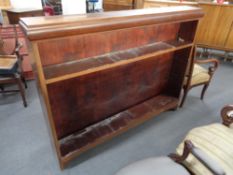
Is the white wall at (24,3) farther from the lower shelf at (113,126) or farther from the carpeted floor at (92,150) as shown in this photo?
the lower shelf at (113,126)

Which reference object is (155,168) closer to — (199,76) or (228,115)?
(228,115)

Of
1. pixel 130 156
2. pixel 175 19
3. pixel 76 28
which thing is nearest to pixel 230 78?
pixel 175 19

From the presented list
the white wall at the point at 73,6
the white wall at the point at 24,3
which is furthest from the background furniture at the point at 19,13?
the white wall at the point at 24,3

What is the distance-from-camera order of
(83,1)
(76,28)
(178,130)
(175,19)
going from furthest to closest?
(83,1) → (178,130) → (175,19) → (76,28)

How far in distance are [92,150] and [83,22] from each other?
119 cm

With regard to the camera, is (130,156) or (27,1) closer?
(130,156)

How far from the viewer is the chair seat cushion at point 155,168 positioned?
1010 millimetres

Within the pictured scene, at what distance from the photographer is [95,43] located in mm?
1369

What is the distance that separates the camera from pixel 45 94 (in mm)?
1116

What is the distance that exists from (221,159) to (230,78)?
2.49 metres

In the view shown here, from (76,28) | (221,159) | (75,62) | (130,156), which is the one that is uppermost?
(76,28)

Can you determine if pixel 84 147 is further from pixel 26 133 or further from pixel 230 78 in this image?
pixel 230 78

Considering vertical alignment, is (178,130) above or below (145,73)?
below

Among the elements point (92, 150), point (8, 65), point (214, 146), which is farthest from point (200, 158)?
point (8, 65)
